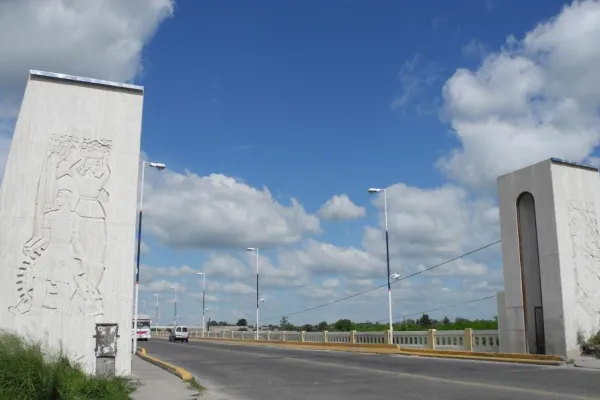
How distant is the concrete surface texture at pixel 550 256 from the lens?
23.5 meters

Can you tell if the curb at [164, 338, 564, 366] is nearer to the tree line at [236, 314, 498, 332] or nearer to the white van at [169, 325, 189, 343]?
the tree line at [236, 314, 498, 332]

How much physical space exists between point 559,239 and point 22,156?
1981 cm

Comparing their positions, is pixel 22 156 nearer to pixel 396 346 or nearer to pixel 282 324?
pixel 396 346

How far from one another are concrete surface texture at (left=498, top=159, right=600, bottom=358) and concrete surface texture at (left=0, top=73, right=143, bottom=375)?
16.6 meters

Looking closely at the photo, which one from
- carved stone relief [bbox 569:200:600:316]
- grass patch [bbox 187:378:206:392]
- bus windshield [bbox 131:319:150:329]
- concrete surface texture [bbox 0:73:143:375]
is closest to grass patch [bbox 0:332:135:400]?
concrete surface texture [bbox 0:73:143:375]

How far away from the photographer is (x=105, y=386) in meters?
12.2

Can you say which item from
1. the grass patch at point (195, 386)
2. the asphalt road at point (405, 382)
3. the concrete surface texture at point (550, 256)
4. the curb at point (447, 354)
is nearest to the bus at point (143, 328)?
the curb at point (447, 354)

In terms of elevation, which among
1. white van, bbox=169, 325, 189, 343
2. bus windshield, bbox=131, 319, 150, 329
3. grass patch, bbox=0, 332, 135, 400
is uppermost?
bus windshield, bbox=131, 319, 150, 329

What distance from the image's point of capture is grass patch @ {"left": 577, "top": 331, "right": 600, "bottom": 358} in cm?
2258

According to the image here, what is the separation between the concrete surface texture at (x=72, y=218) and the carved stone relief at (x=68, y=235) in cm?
3

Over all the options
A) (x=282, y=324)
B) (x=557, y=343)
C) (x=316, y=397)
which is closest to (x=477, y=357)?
(x=557, y=343)

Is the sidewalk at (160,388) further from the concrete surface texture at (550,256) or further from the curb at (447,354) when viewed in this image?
the concrete surface texture at (550,256)

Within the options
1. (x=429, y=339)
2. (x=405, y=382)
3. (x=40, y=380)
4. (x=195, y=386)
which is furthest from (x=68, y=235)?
(x=429, y=339)

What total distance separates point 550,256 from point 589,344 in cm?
365
